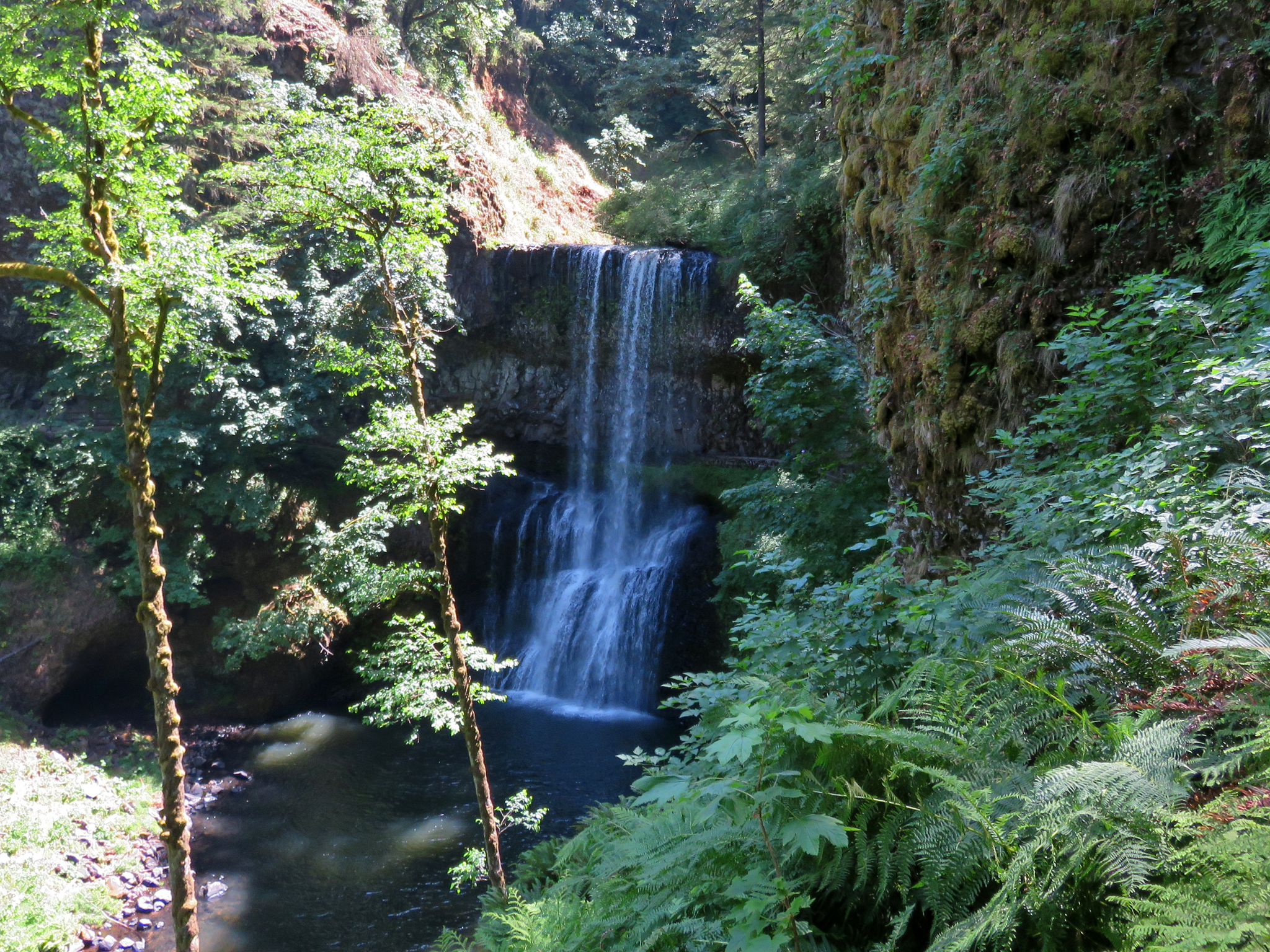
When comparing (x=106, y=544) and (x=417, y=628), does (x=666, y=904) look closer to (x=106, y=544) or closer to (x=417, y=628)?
(x=417, y=628)

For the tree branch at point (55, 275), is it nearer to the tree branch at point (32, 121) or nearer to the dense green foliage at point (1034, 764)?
the tree branch at point (32, 121)

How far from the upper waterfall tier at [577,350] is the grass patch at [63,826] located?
997 centimetres

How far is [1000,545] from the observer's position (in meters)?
3.71

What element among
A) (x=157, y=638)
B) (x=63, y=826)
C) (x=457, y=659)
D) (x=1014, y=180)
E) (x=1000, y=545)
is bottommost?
(x=63, y=826)

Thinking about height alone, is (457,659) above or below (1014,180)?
below

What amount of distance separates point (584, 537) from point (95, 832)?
9772 millimetres

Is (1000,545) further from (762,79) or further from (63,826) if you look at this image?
(762,79)

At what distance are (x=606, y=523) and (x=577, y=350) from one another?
429 centimetres

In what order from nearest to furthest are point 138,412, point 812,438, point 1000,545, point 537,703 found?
point 1000,545, point 138,412, point 812,438, point 537,703

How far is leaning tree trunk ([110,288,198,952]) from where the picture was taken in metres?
5.30

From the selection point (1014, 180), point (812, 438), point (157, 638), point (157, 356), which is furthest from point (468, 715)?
point (1014, 180)

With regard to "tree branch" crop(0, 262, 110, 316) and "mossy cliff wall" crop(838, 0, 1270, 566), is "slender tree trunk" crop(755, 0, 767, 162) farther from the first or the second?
"tree branch" crop(0, 262, 110, 316)

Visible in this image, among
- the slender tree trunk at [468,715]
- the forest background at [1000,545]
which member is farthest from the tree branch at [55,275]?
the forest background at [1000,545]

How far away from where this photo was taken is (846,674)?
9.79 ft
